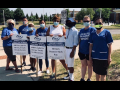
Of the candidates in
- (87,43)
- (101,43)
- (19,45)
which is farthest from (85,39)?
(19,45)

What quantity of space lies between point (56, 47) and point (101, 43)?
138 cm

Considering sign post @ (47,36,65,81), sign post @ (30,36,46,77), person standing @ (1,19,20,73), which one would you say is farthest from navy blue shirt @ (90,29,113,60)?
person standing @ (1,19,20,73)

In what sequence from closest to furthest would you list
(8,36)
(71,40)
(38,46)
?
(71,40) → (38,46) → (8,36)

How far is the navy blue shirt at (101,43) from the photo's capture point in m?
2.95

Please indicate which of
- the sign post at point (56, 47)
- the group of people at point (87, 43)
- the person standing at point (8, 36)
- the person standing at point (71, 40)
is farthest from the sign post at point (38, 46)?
the person standing at point (8, 36)

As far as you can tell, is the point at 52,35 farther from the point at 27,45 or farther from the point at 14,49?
the point at 14,49

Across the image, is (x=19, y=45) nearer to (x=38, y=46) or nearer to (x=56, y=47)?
(x=38, y=46)

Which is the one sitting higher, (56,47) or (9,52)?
(56,47)

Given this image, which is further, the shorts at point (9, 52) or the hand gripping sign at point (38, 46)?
the shorts at point (9, 52)

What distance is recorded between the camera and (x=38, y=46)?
4.05m

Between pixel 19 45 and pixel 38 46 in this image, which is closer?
pixel 38 46

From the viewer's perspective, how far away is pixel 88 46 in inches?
136

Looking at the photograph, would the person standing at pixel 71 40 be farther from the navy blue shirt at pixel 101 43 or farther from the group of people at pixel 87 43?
the navy blue shirt at pixel 101 43
